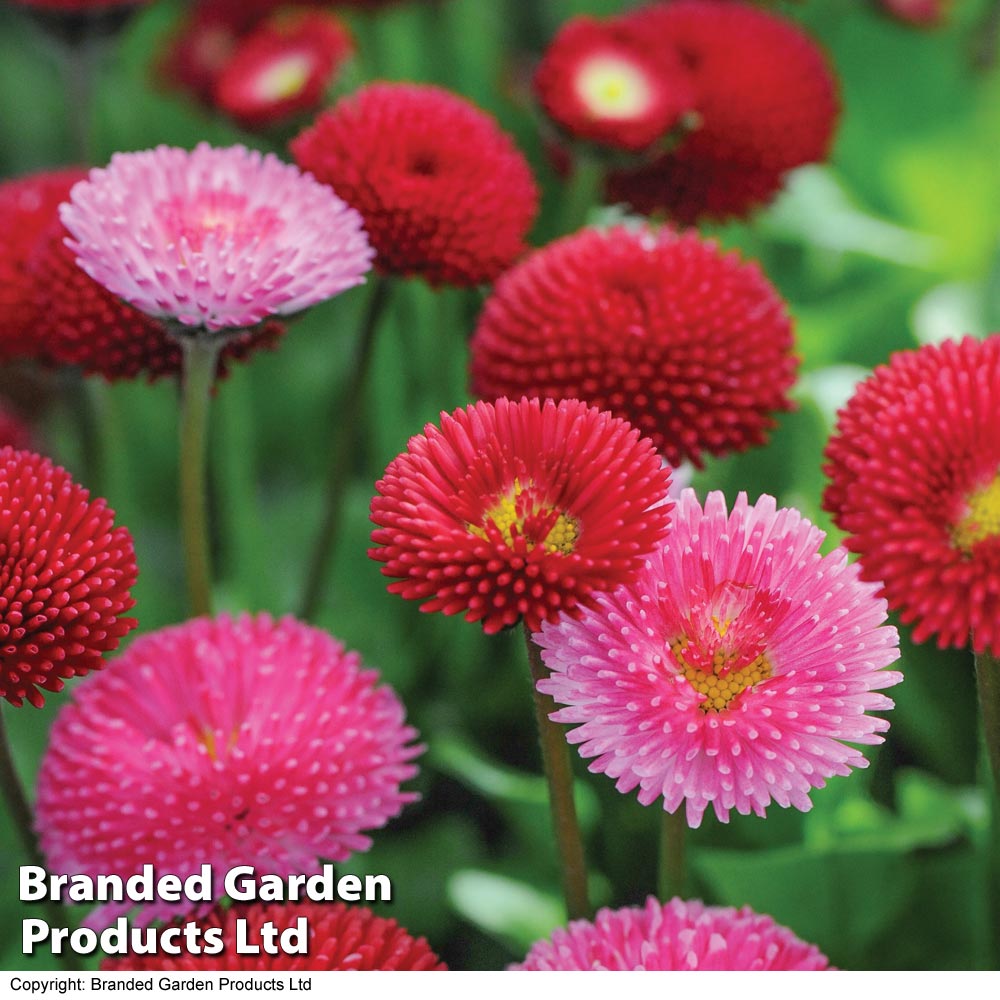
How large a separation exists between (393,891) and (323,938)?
0.08 metres

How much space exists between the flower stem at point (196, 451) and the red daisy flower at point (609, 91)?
0.16m

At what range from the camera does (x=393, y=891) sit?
0.36 meters

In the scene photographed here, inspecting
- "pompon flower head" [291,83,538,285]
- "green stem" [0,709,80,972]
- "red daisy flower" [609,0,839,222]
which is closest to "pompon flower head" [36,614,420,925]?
"green stem" [0,709,80,972]

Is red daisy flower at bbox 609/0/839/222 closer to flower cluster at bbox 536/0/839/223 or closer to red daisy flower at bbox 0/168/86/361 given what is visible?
flower cluster at bbox 536/0/839/223

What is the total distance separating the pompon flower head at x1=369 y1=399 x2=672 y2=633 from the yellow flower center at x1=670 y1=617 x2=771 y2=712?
1.0 inches

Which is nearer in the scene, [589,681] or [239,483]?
[589,681]

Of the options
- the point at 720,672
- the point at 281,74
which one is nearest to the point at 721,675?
the point at 720,672

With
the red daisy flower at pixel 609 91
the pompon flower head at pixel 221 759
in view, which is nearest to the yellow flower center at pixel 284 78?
the red daisy flower at pixel 609 91

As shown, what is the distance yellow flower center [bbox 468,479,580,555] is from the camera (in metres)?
0.26

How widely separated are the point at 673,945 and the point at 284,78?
0.37 metres

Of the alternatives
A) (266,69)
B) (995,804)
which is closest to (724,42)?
(266,69)

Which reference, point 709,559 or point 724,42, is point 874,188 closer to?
point 724,42

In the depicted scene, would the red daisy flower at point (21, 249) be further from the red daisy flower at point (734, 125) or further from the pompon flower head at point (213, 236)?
the red daisy flower at point (734, 125)

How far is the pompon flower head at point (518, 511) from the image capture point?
25 centimetres
